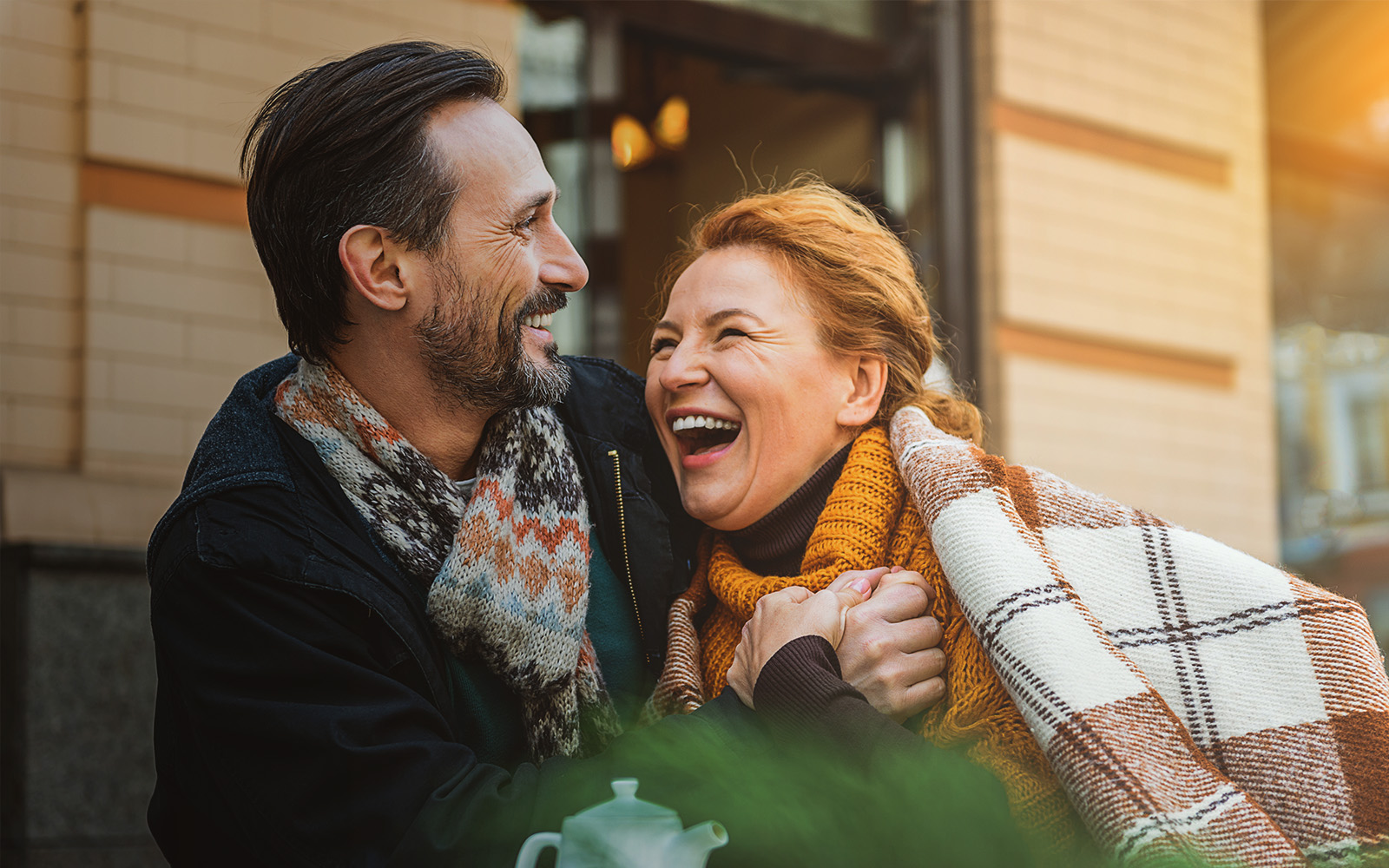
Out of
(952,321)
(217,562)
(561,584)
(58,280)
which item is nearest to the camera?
(217,562)

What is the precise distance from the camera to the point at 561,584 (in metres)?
2.09

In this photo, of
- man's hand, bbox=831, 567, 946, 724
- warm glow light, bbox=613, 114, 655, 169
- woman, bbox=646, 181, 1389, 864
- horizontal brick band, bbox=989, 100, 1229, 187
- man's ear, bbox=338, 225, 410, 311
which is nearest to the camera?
woman, bbox=646, 181, 1389, 864

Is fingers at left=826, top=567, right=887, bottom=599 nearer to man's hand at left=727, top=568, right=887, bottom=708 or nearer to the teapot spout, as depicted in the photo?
man's hand at left=727, top=568, right=887, bottom=708

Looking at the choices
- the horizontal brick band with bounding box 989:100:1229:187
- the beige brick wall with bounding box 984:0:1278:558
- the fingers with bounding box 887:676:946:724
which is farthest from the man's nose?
the horizontal brick band with bounding box 989:100:1229:187

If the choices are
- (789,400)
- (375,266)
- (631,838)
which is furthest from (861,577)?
(375,266)

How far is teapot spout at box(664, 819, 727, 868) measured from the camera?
133 cm

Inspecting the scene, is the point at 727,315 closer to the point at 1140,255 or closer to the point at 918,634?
the point at 918,634

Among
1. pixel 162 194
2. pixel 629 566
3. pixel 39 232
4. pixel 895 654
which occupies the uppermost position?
pixel 162 194

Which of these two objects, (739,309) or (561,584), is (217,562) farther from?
(739,309)

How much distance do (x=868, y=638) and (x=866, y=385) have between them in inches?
23.6

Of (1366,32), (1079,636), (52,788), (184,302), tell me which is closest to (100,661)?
(52,788)

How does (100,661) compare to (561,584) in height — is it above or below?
below

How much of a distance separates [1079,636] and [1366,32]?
6.67 metres

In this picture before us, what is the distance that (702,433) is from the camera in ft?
7.79
